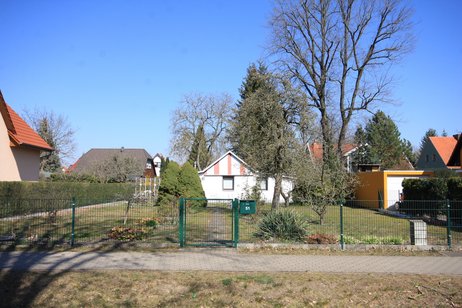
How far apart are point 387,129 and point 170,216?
4964cm

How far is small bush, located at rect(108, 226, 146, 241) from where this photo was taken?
39.4 feet

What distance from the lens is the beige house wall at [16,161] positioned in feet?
78.0

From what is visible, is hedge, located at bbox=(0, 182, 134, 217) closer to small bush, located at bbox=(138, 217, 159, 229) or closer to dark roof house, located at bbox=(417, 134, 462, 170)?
small bush, located at bbox=(138, 217, 159, 229)

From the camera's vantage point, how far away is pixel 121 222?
16.0 meters

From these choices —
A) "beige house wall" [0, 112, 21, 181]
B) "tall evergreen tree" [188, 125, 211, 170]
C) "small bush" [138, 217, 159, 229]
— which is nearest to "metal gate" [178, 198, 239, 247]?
"small bush" [138, 217, 159, 229]

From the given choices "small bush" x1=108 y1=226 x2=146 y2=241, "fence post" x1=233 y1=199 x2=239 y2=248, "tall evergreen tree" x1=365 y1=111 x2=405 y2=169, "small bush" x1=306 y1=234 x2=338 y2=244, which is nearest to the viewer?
"fence post" x1=233 y1=199 x2=239 y2=248

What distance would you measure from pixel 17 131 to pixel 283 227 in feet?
66.7

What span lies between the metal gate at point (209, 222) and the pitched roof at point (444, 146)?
38.0 meters

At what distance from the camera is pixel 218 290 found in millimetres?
7547

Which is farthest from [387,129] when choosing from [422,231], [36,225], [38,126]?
[36,225]

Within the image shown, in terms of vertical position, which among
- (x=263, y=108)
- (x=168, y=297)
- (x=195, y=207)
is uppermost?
(x=263, y=108)

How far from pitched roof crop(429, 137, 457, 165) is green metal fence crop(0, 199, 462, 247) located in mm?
33789

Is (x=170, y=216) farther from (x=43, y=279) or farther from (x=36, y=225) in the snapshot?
(x=43, y=279)

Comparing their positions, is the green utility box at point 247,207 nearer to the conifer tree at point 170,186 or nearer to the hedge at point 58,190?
A: the hedge at point 58,190
